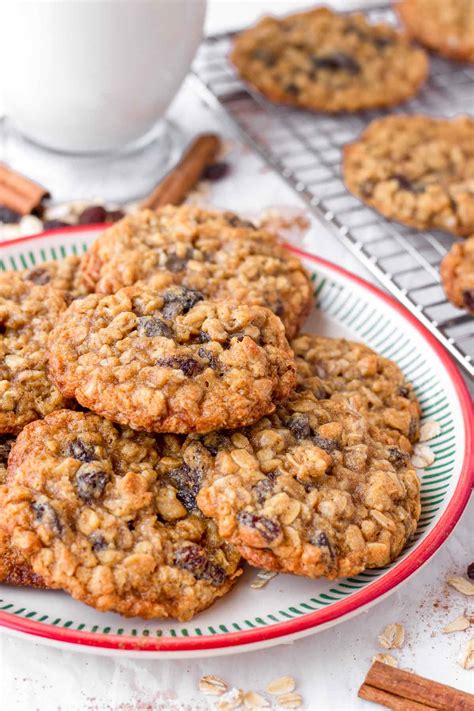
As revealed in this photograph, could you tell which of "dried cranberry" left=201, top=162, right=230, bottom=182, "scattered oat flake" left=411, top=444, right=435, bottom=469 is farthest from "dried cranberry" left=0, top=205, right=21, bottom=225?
"scattered oat flake" left=411, top=444, right=435, bottom=469

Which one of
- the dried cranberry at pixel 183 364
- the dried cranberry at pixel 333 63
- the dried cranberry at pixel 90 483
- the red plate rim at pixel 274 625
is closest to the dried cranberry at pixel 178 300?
the dried cranberry at pixel 183 364

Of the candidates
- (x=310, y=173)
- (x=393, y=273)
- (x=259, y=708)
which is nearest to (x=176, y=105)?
(x=310, y=173)

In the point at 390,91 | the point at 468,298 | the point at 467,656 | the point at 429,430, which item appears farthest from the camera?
the point at 390,91

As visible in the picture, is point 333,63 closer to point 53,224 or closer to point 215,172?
point 215,172

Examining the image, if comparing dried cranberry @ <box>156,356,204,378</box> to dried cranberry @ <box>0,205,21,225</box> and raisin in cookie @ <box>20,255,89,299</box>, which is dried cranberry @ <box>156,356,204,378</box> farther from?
dried cranberry @ <box>0,205,21,225</box>

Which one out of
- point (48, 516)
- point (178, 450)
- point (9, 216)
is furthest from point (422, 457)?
point (9, 216)

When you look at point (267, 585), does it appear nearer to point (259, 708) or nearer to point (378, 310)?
point (259, 708)
